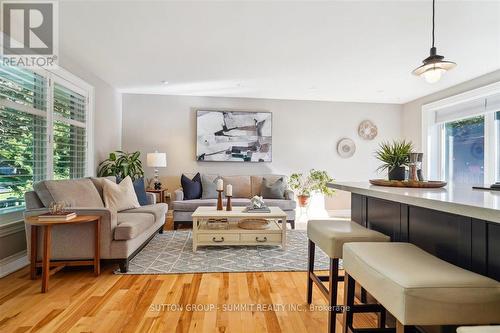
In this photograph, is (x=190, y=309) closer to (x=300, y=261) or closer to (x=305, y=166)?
(x=300, y=261)

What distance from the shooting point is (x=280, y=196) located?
4.65 meters

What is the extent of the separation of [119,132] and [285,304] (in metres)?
4.56

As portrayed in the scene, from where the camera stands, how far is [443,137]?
514cm

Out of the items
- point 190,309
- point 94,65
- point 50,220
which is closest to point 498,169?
point 190,309

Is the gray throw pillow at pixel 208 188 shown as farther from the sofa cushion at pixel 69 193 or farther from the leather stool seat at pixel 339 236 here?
the leather stool seat at pixel 339 236

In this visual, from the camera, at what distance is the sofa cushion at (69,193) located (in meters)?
2.54

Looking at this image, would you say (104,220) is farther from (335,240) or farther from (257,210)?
(335,240)

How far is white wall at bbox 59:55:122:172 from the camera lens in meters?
4.12

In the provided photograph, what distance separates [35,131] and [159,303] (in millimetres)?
2414

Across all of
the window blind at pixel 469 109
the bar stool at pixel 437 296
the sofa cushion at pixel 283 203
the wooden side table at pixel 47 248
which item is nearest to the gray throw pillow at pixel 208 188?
the sofa cushion at pixel 283 203

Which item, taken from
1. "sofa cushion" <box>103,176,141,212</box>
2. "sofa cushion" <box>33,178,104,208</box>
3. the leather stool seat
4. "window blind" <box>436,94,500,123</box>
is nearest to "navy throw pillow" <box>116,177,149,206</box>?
"sofa cushion" <box>103,176,141,212</box>

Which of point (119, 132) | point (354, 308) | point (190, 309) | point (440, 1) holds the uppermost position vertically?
point (440, 1)

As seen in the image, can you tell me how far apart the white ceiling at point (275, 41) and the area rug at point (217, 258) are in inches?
94.9

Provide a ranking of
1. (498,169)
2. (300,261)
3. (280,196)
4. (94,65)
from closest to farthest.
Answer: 1. (300,261)
2. (94,65)
3. (498,169)
4. (280,196)
